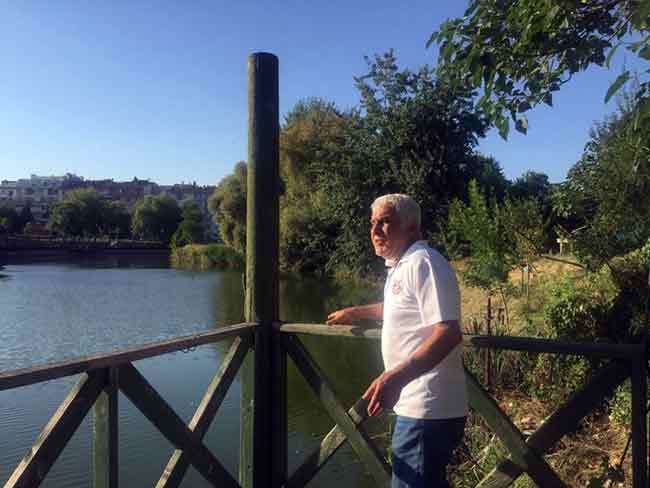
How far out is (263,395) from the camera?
3.48 metres

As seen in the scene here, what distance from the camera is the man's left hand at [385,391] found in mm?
2160

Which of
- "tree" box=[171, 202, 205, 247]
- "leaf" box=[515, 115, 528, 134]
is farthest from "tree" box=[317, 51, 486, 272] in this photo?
"tree" box=[171, 202, 205, 247]

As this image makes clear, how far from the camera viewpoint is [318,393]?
10.6ft

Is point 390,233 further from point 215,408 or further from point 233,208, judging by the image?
point 233,208

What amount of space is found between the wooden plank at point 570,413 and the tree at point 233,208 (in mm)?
33917

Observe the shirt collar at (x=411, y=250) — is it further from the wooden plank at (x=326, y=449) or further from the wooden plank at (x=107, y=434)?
the wooden plank at (x=107, y=434)

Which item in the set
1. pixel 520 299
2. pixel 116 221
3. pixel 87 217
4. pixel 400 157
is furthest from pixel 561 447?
pixel 116 221

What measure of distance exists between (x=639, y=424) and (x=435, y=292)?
4.00 ft

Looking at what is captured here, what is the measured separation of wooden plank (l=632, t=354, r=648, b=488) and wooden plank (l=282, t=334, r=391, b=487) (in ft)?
3.65

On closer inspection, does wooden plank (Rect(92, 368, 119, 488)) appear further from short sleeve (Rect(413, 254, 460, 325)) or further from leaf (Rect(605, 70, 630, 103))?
leaf (Rect(605, 70, 630, 103))

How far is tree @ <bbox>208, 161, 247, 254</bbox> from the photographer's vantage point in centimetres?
3747

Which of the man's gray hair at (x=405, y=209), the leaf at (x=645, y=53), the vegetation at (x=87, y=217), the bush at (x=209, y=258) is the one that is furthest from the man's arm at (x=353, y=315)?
the vegetation at (x=87, y=217)

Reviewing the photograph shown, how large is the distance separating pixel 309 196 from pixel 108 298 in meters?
10.8

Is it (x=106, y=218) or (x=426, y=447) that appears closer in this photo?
(x=426, y=447)
